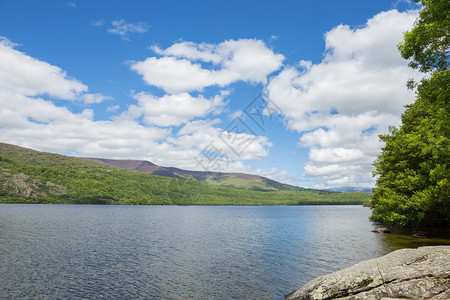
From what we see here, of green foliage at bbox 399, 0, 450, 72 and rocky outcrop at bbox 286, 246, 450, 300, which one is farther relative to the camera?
green foliage at bbox 399, 0, 450, 72

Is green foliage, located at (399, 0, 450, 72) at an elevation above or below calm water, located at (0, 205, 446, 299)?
above

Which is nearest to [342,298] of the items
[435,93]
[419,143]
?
[435,93]

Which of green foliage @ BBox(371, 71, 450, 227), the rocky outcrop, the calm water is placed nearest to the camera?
the rocky outcrop

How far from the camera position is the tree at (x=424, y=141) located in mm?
21531

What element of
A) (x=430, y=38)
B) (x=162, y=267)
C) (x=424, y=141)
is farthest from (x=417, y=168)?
(x=162, y=267)

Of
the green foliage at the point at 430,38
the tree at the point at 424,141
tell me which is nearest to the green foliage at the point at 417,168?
the tree at the point at 424,141

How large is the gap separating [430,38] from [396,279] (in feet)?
64.1

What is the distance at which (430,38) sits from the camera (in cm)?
2173

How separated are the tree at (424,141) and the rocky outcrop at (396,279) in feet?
41.9

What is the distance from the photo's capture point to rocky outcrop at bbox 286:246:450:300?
15.4 m

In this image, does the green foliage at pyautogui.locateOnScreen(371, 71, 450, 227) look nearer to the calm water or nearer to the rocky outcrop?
the calm water

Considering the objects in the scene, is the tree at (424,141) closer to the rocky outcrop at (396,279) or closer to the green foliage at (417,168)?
the green foliage at (417,168)

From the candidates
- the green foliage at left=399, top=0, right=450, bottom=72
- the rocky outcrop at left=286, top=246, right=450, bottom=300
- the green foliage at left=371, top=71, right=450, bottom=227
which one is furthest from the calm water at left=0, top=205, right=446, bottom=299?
the green foliage at left=399, top=0, right=450, bottom=72

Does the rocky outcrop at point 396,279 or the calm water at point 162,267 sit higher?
the rocky outcrop at point 396,279
